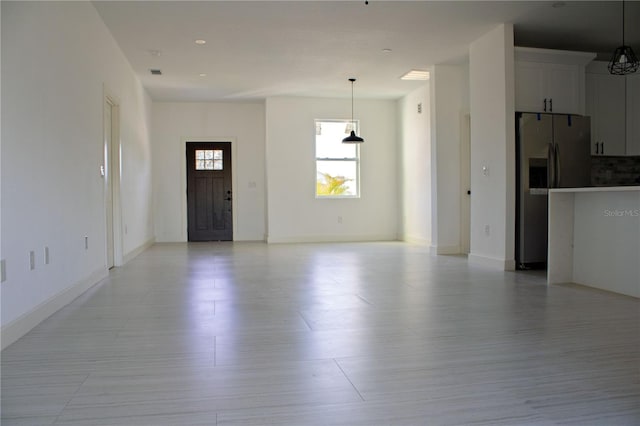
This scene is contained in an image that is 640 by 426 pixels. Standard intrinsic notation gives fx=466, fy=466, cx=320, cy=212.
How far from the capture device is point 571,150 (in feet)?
17.4

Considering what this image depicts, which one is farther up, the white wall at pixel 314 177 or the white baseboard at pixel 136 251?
the white wall at pixel 314 177

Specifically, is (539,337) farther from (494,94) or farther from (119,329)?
(494,94)

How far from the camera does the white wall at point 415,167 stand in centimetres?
802

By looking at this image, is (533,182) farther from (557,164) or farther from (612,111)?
(612,111)

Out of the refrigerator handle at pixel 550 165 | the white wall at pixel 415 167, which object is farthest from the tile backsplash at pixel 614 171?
the white wall at pixel 415 167

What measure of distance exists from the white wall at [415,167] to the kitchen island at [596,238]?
3511 mm

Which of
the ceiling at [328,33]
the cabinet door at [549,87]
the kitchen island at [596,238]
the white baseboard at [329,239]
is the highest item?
the ceiling at [328,33]

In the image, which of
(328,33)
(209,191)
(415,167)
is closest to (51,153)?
(328,33)

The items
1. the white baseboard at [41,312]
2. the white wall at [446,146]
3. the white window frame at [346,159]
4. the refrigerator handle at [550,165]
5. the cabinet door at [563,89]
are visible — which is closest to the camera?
the white baseboard at [41,312]

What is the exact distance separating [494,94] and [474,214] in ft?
4.73

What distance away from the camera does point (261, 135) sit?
31.0ft

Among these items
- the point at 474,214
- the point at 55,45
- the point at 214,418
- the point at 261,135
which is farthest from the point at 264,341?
the point at 261,135

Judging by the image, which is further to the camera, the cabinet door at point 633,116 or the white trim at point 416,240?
the white trim at point 416,240

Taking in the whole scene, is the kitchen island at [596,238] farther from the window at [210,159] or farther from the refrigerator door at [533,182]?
the window at [210,159]
